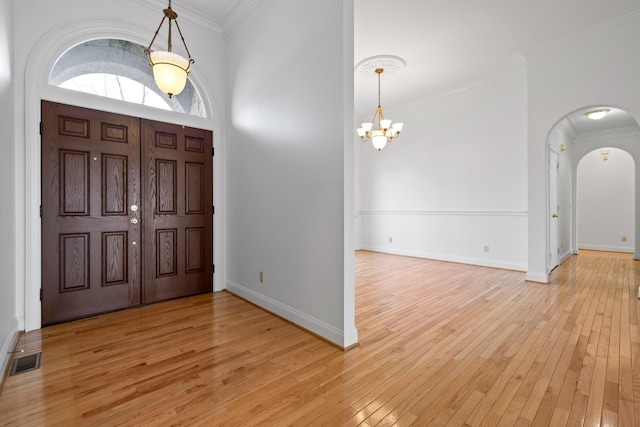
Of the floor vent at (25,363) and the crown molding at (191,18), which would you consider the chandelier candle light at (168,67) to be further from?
the floor vent at (25,363)

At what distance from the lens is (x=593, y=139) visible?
6.83 meters

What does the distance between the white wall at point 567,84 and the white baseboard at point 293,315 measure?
12.0 feet

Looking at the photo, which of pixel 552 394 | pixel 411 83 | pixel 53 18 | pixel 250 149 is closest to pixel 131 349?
pixel 250 149

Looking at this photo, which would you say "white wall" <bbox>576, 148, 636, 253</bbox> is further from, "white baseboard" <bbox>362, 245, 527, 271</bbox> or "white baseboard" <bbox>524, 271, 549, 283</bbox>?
"white baseboard" <bbox>524, 271, 549, 283</bbox>

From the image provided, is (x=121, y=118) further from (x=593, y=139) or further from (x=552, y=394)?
(x=593, y=139)

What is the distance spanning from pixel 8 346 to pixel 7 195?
119cm

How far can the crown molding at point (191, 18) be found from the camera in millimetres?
3398

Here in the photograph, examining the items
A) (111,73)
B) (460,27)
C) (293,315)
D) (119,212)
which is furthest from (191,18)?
(293,315)

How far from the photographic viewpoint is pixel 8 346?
219 cm

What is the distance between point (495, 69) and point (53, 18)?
6.18 metres

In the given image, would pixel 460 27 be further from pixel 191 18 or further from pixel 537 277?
pixel 537 277

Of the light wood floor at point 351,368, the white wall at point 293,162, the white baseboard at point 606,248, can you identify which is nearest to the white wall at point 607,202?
the white baseboard at point 606,248

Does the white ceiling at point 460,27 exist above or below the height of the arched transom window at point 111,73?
above

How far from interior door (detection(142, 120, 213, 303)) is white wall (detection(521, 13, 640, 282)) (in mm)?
4797
